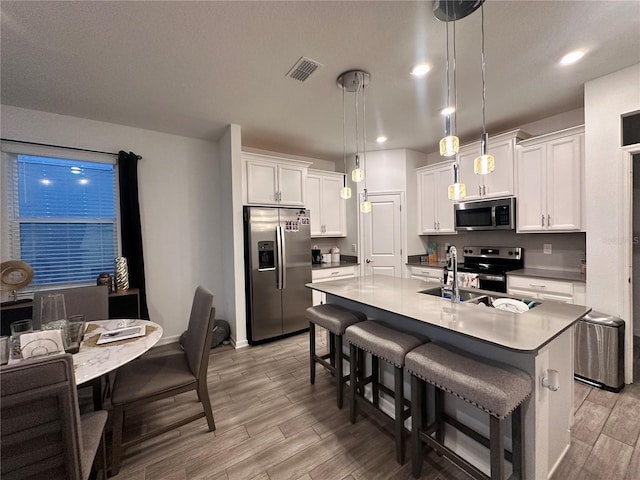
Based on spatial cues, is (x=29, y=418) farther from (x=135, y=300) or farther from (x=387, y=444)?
(x=135, y=300)

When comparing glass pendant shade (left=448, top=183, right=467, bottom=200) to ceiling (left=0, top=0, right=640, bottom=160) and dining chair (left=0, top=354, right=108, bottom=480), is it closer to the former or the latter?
ceiling (left=0, top=0, right=640, bottom=160)

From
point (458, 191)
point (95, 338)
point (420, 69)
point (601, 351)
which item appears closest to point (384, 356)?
point (458, 191)

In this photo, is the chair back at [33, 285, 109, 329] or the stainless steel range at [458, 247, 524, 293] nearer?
the chair back at [33, 285, 109, 329]

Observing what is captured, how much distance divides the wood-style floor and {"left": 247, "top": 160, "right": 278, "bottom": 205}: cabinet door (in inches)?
87.3

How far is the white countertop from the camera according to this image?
4.19ft

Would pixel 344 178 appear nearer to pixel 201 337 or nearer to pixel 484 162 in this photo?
pixel 484 162

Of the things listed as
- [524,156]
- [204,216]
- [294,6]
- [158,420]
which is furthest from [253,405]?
[524,156]

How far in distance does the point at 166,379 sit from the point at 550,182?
13.6 ft

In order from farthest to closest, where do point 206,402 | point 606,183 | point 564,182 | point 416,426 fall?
point 564,182 → point 606,183 → point 206,402 → point 416,426

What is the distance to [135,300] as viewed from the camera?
3.08 m

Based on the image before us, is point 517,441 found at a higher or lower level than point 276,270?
lower

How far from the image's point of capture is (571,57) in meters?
2.10

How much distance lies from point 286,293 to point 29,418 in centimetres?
277

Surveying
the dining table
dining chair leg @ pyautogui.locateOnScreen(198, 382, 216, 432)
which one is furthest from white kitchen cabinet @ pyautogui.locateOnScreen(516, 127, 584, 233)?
the dining table
